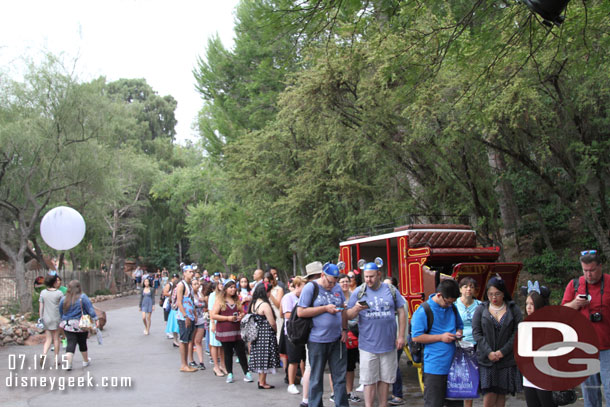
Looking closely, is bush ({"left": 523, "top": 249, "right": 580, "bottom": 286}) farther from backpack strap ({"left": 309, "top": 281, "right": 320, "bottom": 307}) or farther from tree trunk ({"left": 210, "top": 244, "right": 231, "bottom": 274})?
tree trunk ({"left": 210, "top": 244, "right": 231, "bottom": 274})

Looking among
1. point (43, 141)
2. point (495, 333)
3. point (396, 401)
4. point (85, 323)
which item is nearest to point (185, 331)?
point (85, 323)

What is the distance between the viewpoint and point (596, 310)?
240 inches

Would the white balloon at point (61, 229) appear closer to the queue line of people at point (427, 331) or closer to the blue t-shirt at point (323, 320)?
the queue line of people at point (427, 331)

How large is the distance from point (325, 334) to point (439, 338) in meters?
1.69

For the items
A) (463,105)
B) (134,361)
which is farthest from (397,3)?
(134,361)

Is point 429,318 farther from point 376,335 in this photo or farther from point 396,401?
point 396,401

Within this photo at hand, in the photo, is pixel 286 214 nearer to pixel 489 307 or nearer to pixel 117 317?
pixel 117 317

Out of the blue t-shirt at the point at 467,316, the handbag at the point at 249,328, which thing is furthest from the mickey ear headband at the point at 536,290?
the handbag at the point at 249,328

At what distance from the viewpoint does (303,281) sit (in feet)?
30.1

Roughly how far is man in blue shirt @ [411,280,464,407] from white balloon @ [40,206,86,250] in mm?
12438

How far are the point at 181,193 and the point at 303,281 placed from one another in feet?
137

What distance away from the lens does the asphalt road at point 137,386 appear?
28.6 ft

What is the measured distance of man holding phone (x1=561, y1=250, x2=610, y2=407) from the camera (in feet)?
19.8

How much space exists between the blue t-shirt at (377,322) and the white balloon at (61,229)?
1130cm
